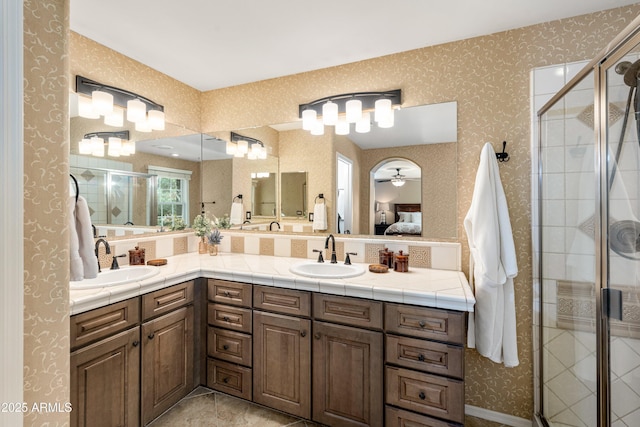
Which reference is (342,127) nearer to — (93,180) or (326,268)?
(326,268)

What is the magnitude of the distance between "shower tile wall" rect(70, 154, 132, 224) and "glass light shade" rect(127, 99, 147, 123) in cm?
37

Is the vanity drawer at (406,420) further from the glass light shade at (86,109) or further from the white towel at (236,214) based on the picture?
the glass light shade at (86,109)

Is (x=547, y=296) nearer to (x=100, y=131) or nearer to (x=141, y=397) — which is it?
(x=141, y=397)

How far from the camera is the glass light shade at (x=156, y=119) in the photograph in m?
2.28

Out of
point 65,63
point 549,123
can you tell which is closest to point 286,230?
point 65,63

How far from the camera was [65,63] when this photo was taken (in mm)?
942

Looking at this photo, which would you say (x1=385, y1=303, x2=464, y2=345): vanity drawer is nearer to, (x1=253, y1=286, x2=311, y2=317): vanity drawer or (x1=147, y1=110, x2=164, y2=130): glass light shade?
(x1=253, y1=286, x2=311, y2=317): vanity drawer

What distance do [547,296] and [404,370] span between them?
98 centimetres

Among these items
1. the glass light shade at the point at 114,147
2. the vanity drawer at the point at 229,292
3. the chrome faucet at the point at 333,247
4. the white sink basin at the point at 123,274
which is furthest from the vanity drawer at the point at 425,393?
the glass light shade at the point at 114,147

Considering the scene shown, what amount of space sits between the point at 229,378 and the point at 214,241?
1.08 metres

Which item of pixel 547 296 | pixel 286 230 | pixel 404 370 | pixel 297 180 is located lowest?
pixel 404 370

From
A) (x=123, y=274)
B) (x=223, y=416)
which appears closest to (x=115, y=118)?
(x=123, y=274)

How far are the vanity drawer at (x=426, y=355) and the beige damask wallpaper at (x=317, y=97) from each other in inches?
23.3

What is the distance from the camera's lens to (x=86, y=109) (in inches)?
76.7
